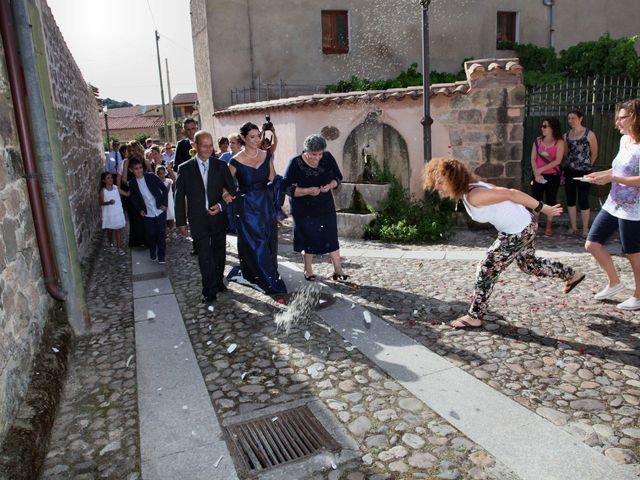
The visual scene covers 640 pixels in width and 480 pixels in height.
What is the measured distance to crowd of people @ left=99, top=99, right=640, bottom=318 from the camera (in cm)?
416

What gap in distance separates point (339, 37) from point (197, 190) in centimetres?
1369

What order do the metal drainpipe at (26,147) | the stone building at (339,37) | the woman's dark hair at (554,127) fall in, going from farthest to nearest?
the stone building at (339,37) < the woman's dark hair at (554,127) < the metal drainpipe at (26,147)

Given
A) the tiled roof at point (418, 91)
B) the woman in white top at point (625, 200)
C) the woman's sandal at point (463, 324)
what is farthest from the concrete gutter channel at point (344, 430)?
the tiled roof at point (418, 91)

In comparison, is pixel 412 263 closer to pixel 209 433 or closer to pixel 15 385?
pixel 209 433

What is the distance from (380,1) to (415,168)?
429 inches

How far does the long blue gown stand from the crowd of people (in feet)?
0.03

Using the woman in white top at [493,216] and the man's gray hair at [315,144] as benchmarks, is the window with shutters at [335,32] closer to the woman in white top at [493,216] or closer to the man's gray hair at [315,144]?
the man's gray hair at [315,144]

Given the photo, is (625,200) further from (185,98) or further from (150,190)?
(185,98)

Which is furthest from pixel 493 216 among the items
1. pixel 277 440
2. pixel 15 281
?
pixel 15 281

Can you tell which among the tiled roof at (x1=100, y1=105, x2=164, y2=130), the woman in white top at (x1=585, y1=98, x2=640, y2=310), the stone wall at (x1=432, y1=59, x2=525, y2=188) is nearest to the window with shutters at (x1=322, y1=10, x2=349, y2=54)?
the stone wall at (x1=432, y1=59, x2=525, y2=188)

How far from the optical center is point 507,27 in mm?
18891

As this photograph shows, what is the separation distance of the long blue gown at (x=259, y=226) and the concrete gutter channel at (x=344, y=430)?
3.45ft

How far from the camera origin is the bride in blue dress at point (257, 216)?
5.35 meters

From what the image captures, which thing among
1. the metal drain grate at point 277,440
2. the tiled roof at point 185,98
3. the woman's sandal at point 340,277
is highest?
the tiled roof at point 185,98
